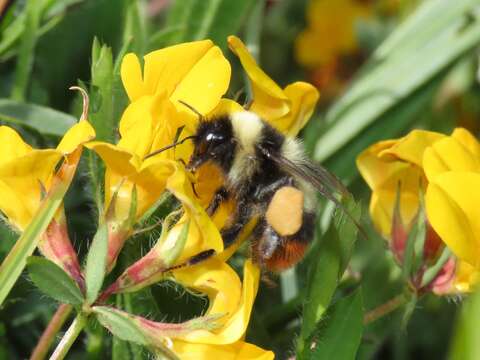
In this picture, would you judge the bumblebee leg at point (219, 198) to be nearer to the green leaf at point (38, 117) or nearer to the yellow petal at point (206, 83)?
the yellow petal at point (206, 83)

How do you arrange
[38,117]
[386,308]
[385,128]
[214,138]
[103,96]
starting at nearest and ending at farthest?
[214,138], [103,96], [386,308], [38,117], [385,128]

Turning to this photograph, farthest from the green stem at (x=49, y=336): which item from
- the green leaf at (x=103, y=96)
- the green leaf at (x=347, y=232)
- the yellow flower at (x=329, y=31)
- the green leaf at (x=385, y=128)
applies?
the yellow flower at (x=329, y=31)

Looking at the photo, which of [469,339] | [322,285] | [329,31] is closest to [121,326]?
[322,285]

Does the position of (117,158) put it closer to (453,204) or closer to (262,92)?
(262,92)

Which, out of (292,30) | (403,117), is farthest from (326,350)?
(292,30)

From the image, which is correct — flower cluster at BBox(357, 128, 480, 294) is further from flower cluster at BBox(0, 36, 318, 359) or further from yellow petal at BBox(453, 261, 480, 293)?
flower cluster at BBox(0, 36, 318, 359)

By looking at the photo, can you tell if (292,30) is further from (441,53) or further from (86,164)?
(86,164)
